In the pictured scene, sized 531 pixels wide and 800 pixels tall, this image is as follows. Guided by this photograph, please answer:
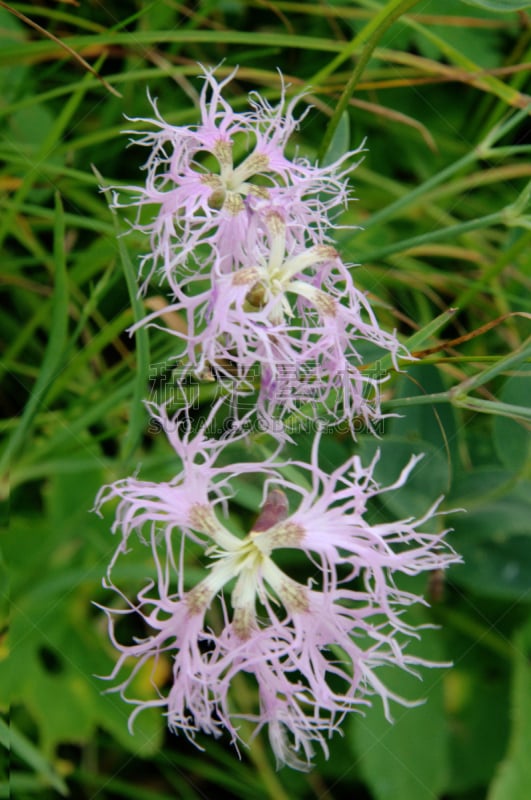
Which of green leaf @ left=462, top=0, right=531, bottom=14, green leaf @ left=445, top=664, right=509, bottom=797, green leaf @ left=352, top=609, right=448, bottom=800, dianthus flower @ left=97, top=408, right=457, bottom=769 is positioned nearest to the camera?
dianthus flower @ left=97, top=408, right=457, bottom=769

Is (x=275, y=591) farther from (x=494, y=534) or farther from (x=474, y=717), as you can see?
(x=474, y=717)

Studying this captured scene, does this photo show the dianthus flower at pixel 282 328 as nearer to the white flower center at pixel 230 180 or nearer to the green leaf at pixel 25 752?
the white flower center at pixel 230 180

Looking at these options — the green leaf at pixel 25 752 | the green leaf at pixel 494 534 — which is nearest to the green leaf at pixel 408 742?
the green leaf at pixel 494 534

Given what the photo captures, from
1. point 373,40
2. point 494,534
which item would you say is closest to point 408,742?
point 494,534

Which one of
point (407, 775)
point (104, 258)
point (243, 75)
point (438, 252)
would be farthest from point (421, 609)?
point (243, 75)

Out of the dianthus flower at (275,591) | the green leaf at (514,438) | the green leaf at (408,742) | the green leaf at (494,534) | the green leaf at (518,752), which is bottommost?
the green leaf at (518,752)

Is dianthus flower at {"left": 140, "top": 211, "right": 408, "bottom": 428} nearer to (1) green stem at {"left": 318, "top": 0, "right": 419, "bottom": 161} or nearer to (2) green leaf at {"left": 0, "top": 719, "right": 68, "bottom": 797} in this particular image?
(1) green stem at {"left": 318, "top": 0, "right": 419, "bottom": 161}

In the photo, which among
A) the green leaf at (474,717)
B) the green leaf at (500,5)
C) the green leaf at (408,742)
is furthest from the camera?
the green leaf at (474,717)

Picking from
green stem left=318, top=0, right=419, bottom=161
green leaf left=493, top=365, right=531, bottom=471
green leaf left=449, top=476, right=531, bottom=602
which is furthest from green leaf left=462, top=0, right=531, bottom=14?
green leaf left=449, top=476, right=531, bottom=602
